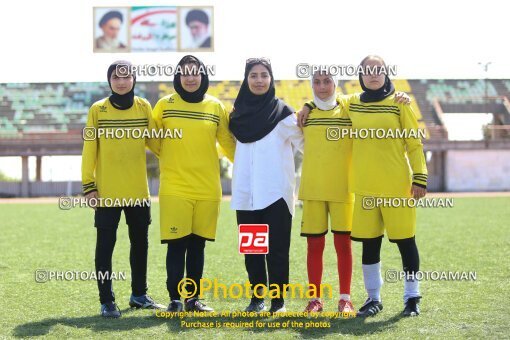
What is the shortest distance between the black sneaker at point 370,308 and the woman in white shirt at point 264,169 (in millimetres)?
593

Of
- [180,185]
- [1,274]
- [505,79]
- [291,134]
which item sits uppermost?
[505,79]

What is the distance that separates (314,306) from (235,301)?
93 centimetres

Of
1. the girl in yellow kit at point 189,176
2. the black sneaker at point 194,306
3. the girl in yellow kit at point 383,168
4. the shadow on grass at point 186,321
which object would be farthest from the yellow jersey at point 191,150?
the girl in yellow kit at point 383,168

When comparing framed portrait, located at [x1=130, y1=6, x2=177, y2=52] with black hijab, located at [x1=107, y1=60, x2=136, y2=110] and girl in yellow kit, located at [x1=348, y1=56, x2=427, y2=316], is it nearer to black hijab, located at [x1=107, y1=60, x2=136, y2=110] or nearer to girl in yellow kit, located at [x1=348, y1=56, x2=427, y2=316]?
black hijab, located at [x1=107, y1=60, x2=136, y2=110]

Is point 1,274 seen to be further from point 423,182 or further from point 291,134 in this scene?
point 423,182

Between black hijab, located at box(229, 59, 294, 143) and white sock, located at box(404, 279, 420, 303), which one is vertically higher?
Result: black hijab, located at box(229, 59, 294, 143)

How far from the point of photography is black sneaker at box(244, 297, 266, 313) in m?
5.52

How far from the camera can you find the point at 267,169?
545 centimetres

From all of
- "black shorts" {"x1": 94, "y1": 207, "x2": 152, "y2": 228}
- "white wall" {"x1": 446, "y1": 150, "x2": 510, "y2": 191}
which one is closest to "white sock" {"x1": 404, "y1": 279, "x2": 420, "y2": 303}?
"black shorts" {"x1": 94, "y1": 207, "x2": 152, "y2": 228}

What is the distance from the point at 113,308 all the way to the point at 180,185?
3.64 feet

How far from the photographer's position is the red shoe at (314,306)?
544 centimetres

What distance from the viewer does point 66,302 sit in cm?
636

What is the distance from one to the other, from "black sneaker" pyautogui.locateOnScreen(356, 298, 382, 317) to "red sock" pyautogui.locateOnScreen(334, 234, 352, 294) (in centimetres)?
17

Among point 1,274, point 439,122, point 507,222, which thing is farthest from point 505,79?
point 1,274
